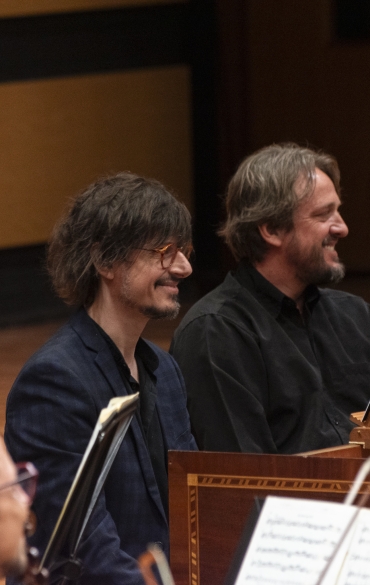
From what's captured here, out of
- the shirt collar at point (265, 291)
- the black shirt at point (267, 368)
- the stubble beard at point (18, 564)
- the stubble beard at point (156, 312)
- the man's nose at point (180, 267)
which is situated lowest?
the black shirt at point (267, 368)

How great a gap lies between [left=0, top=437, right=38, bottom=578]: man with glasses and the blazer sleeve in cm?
88

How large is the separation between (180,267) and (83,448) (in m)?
0.50

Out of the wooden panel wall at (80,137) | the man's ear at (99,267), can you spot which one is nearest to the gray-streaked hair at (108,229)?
the man's ear at (99,267)

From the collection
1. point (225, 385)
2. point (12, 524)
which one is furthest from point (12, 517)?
point (225, 385)

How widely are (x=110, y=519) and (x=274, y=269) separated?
3.52 feet

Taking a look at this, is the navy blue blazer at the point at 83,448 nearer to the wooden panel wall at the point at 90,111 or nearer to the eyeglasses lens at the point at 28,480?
the eyeglasses lens at the point at 28,480

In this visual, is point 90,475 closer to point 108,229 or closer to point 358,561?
point 358,561

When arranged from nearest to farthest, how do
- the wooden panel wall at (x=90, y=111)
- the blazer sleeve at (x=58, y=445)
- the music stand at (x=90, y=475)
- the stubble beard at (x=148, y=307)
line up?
the music stand at (x=90, y=475)
the blazer sleeve at (x=58, y=445)
the stubble beard at (x=148, y=307)
the wooden panel wall at (x=90, y=111)

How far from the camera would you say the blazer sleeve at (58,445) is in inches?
76.9

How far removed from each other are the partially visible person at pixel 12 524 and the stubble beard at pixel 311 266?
185cm

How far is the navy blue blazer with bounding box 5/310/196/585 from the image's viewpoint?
1968 mm

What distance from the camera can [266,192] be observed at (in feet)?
9.43

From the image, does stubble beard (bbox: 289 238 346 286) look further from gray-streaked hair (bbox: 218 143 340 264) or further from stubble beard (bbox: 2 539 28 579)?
stubble beard (bbox: 2 539 28 579)

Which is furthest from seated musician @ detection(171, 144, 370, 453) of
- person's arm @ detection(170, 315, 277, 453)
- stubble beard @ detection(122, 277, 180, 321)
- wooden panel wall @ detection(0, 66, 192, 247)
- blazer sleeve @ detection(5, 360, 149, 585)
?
wooden panel wall @ detection(0, 66, 192, 247)
